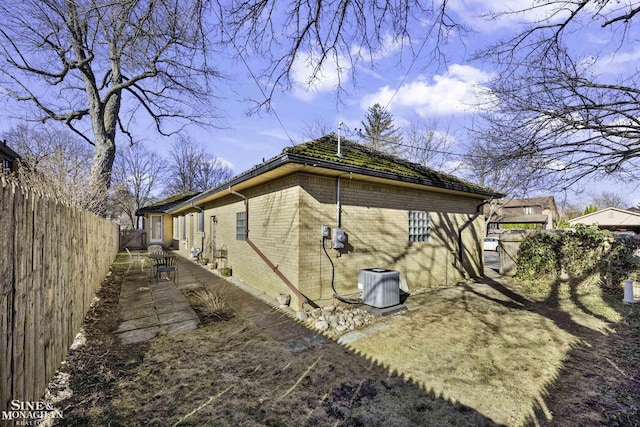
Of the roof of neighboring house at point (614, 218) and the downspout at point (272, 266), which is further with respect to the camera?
the roof of neighboring house at point (614, 218)

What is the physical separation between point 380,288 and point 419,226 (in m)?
3.49

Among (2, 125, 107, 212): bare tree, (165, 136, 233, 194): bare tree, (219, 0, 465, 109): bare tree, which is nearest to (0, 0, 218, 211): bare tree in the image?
(2, 125, 107, 212): bare tree

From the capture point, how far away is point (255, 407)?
3.02 metres

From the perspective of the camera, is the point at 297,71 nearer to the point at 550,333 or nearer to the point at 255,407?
the point at 255,407

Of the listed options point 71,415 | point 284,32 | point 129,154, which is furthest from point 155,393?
point 129,154

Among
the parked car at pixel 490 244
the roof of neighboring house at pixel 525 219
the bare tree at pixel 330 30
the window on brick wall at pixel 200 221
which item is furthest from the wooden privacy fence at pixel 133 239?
the roof of neighboring house at pixel 525 219

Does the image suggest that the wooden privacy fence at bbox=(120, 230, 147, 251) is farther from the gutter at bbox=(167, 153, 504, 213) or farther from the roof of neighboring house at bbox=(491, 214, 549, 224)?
the roof of neighboring house at bbox=(491, 214, 549, 224)

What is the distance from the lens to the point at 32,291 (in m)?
2.69

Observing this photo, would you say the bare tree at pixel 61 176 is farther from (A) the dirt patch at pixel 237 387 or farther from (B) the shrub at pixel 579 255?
(B) the shrub at pixel 579 255

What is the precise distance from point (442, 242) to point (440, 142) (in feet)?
56.6

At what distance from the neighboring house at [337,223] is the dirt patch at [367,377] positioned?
181cm

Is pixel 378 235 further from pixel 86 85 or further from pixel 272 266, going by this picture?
pixel 86 85

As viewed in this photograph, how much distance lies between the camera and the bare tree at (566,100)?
15.0 ft

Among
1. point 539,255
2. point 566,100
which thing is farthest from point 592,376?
point 539,255
